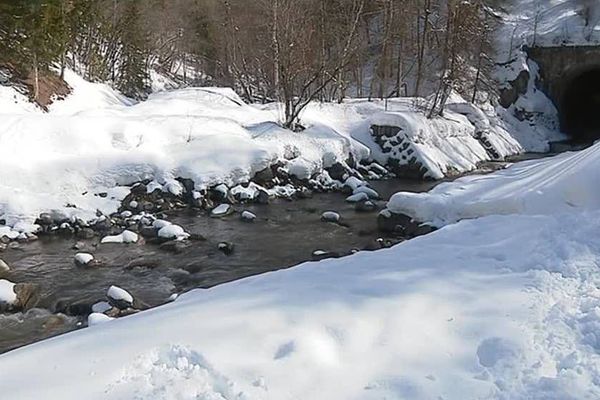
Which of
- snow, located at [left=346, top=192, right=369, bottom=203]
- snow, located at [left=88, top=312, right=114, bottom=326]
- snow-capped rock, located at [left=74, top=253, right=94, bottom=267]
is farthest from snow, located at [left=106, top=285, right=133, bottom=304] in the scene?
snow, located at [left=346, top=192, right=369, bottom=203]

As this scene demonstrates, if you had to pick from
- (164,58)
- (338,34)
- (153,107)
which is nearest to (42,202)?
(153,107)

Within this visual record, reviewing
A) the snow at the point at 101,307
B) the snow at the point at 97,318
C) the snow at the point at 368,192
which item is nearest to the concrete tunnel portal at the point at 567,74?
the snow at the point at 368,192

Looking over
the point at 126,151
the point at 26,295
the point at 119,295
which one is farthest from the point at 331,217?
the point at 26,295

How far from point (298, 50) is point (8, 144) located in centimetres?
799

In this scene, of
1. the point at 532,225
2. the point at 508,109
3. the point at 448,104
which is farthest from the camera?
the point at 508,109

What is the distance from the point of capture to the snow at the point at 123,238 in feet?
32.8

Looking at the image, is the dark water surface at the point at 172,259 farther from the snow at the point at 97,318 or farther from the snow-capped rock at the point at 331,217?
the snow at the point at 97,318

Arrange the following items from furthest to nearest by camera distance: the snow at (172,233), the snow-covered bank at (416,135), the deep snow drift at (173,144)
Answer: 1. the snow-covered bank at (416,135)
2. the deep snow drift at (173,144)
3. the snow at (172,233)

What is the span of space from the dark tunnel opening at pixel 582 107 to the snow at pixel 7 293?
75.5 ft

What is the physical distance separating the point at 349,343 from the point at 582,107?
2959 centimetres

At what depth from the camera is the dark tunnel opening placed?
26.2m

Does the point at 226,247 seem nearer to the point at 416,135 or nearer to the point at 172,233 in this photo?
the point at 172,233

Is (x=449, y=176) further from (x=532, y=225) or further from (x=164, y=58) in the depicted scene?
(x=164, y=58)

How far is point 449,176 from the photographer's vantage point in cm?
1659
